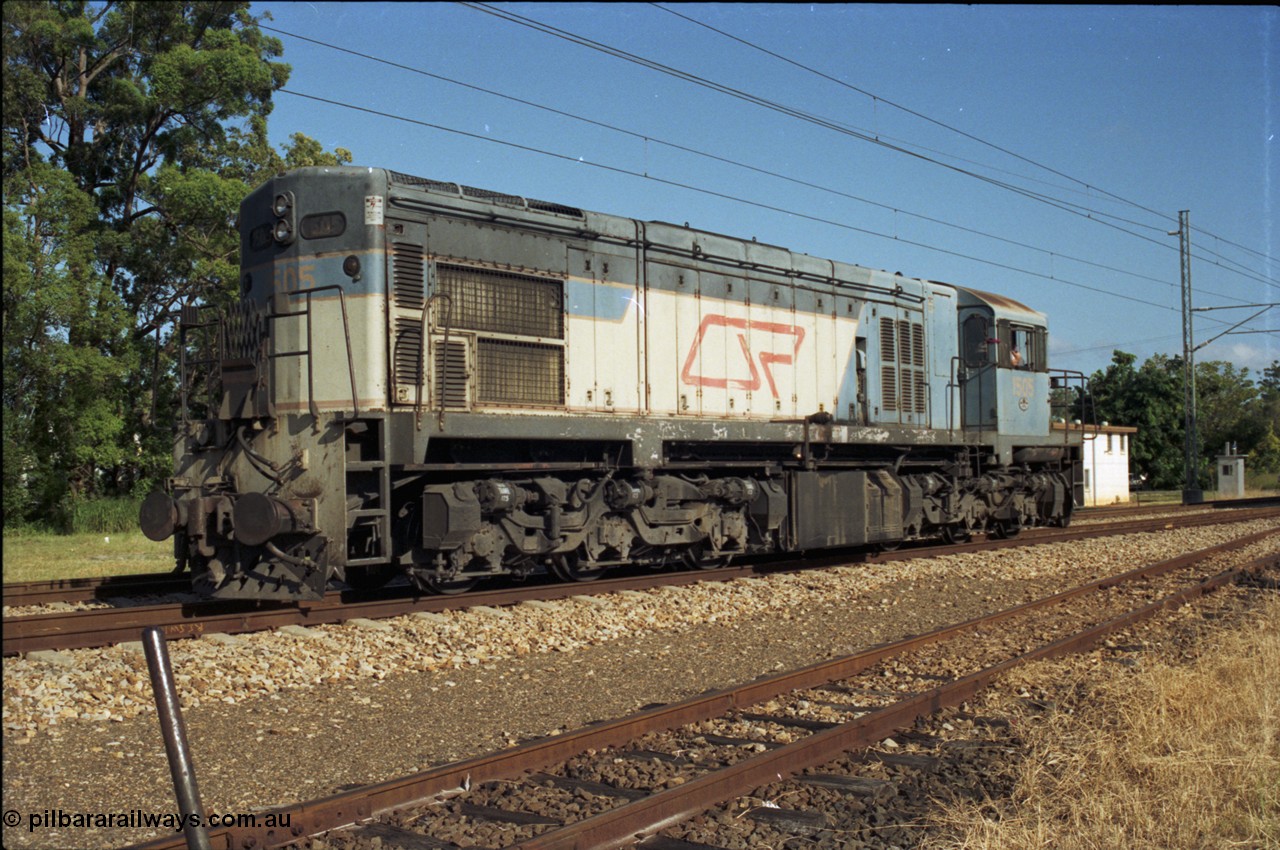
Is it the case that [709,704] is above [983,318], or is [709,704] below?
below

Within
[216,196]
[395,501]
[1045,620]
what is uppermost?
[216,196]

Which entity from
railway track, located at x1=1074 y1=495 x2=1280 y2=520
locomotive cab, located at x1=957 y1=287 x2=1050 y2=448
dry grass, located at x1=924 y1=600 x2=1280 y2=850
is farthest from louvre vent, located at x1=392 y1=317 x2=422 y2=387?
railway track, located at x1=1074 y1=495 x2=1280 y2=520

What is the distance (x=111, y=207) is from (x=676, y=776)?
21.8 metres

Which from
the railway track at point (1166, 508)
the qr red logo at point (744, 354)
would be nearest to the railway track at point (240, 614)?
the qr red logo at point (744, 354)

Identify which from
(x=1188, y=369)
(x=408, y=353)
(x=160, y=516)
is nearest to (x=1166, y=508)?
(x=1188, y=369)

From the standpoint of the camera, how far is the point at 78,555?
15.3 metres

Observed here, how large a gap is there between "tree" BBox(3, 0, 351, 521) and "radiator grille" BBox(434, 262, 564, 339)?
10.5 metres

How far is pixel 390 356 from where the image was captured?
28.1ft

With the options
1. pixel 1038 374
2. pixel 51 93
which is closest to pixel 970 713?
pixel 1038 374

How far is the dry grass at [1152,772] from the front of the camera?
404 centimetres

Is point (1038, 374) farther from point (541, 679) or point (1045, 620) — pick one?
point (541, 679)

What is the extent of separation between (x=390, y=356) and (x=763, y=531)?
16.9ft

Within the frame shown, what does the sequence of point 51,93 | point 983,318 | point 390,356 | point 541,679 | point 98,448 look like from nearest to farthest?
point 541,679
point 390,356
point 983,318
point 98,448
point 51,93

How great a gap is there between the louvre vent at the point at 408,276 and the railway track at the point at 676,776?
178 inches
